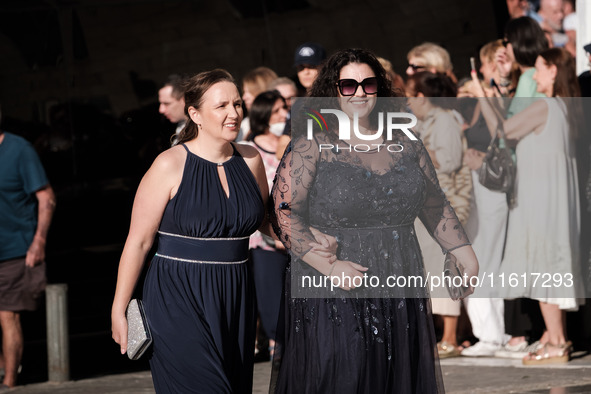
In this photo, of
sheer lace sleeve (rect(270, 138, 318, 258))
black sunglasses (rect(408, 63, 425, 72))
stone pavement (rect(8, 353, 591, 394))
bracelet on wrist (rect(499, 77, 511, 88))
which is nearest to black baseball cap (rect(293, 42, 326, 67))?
black sunglasses (rect(408, 63, 425, 72))

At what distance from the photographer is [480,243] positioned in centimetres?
809

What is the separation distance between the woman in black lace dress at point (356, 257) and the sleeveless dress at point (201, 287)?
0.21 m

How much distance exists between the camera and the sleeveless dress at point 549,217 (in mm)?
7691

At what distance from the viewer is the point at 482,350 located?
8148 millimetres

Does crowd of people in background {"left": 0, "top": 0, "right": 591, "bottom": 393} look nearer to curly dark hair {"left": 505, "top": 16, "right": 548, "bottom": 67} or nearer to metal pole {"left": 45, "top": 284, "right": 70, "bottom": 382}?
curly dark hair {"left": 505, "top": 16, "right": 548, "bottom": 67}

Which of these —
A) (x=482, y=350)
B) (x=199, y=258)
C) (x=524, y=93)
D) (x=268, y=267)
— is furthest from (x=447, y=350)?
(x=199, y=258)

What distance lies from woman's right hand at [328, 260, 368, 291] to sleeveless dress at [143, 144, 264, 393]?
1.41 ft

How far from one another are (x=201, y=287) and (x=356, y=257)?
702mm

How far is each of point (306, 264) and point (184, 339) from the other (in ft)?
2.07

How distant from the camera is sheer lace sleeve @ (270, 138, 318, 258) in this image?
5.01m

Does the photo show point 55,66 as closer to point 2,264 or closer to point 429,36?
point 2,264

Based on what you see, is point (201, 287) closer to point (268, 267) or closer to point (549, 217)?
point (268, 267)

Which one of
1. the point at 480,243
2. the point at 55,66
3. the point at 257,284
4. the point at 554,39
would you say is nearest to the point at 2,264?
the point at 257,284

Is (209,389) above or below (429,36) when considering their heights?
below
